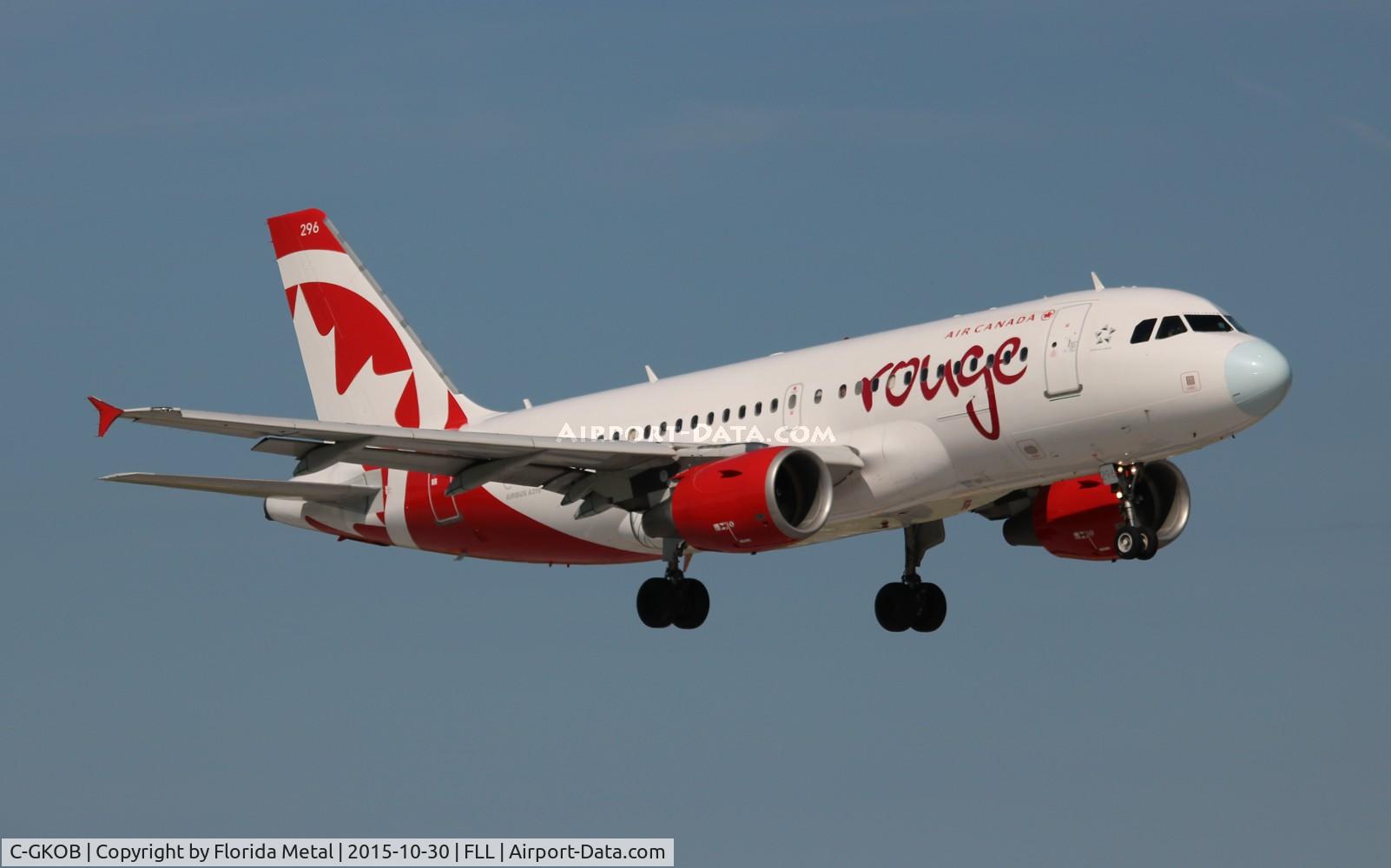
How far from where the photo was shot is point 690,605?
4403 centimetres

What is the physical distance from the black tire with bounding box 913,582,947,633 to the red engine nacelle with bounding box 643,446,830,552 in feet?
23.1

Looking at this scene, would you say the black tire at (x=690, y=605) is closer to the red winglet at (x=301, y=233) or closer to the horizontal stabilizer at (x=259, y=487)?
the horizontal stabilizer at (x=259, y=487)

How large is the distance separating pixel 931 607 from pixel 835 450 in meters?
7.35

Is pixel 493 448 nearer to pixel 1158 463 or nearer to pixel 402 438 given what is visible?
pixel 402 438

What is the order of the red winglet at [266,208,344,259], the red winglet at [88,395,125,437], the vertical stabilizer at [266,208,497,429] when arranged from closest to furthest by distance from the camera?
the red winglet at [88,395,125,437] < the vertical stabilizer at [266,208,497,429] < the red winglet at [266,208,344,259]

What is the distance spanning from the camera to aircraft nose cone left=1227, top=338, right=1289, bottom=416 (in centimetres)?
3709

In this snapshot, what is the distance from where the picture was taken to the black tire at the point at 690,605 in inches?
1732

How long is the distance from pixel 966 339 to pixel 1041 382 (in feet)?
6.89

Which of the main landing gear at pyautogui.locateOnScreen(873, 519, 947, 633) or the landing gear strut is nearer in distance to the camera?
the landing gear strut

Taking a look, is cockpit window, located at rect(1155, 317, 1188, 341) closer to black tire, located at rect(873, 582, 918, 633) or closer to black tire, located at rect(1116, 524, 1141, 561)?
black tire, located at rect(1116, 524, 1141, 561)

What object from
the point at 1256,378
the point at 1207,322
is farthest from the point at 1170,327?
the point at 1256,378

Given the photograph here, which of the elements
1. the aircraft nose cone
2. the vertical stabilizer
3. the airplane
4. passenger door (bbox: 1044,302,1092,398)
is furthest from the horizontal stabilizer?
the aircraft nose cone

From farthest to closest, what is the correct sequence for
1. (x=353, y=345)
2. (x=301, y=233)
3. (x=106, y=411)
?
(x=301, y=233)
(x=353, y=345)
(x=106, y=411)

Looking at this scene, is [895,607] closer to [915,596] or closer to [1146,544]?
[915,596]
